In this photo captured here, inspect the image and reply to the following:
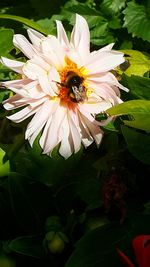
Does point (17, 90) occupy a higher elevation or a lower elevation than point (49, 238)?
higher

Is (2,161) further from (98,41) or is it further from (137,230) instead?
(98,41)

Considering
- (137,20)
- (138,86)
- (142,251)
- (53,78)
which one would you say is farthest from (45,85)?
(137,20)

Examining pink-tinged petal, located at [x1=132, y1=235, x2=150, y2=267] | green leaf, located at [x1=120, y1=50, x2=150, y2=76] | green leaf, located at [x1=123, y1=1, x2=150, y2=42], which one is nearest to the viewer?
pink-tinged petal, located at [x1=132, y1=235, x2=150, y2=267]

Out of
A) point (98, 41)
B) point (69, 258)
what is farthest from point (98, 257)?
point (98, 41)

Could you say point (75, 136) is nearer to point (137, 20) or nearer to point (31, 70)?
point (31, 70)

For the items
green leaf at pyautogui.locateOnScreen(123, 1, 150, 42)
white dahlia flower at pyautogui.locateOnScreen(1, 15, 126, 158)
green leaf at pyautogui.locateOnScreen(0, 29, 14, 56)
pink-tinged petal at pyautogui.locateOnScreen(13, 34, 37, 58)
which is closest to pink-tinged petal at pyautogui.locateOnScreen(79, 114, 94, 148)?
white dahlia flower at pyautogui.locateOnScreen(1, 15, 126, 158)

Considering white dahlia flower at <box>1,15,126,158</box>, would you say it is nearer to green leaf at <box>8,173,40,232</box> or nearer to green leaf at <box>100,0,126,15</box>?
green leaf at <box>8,173,40,232</box>

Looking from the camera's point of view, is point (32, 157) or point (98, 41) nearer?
point (32, 157)
